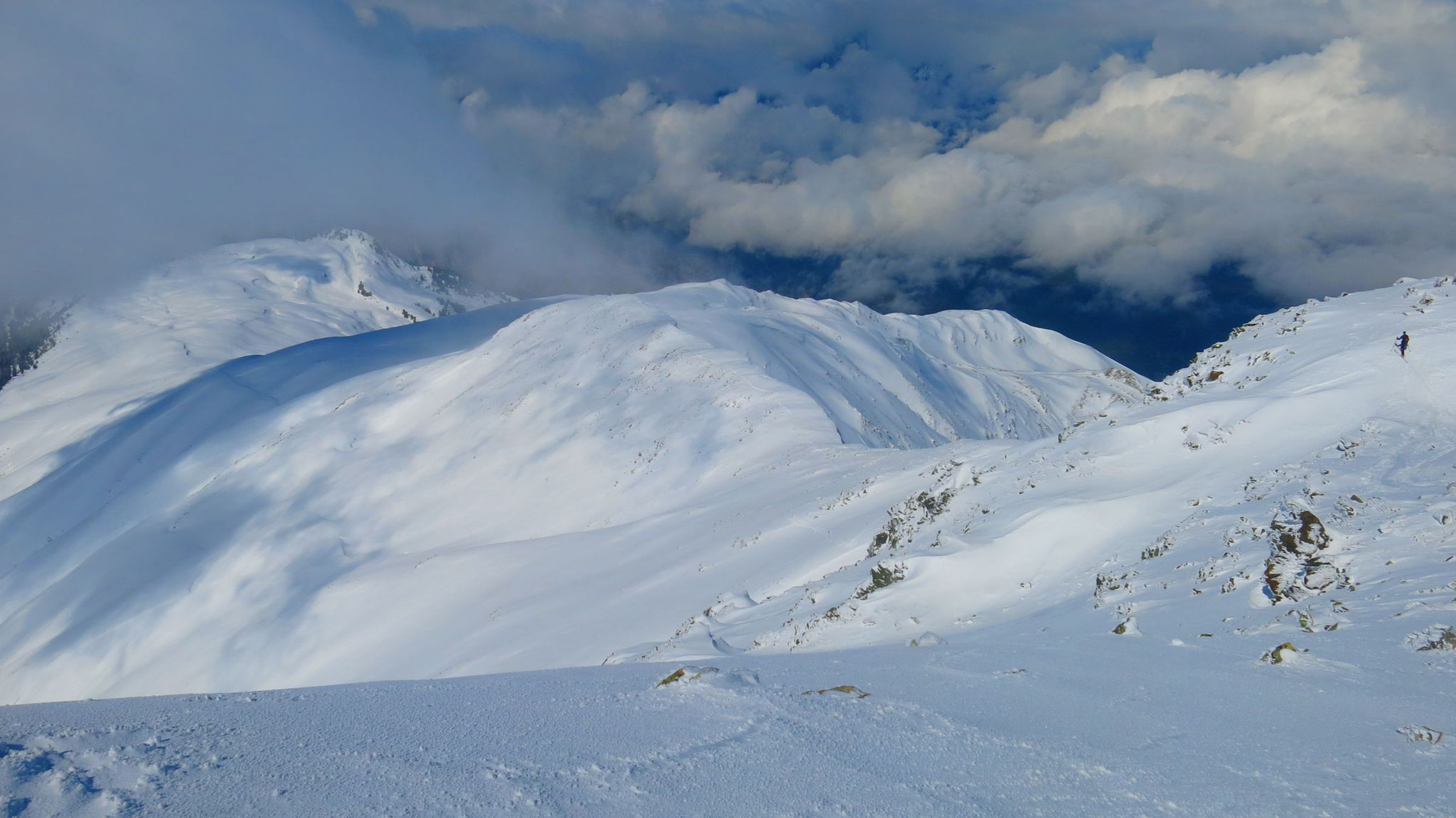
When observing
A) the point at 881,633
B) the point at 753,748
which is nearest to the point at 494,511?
the point at 881,633

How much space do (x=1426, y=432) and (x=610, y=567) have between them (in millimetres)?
24570

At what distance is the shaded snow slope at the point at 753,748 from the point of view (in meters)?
4.57

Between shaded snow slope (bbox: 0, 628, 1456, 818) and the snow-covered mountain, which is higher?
the snow-covered mountain

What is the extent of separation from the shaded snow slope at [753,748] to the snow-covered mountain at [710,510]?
221 centimetres

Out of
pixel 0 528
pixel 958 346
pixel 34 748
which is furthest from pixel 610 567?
pixel 958 346

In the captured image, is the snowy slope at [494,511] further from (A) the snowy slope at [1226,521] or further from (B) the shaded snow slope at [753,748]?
(B) the shaded snow slope at [753,748]

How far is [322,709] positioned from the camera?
19.3 ft

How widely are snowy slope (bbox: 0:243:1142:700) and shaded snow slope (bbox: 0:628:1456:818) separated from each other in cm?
1639

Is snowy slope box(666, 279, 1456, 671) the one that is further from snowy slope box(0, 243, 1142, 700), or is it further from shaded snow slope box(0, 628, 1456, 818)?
snowy slope box(0, 243, 1142, 700)

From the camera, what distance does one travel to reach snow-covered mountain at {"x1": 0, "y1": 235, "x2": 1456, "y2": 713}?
41.3ft

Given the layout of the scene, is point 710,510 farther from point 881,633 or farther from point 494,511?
point 881,633

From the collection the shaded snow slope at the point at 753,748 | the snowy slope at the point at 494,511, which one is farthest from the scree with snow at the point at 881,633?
the snowy slope at the point at 494,511

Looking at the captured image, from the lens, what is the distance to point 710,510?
3628cm

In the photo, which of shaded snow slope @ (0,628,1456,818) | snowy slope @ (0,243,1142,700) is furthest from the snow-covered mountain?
shaded snow slope @ (0,628,1456,818)
